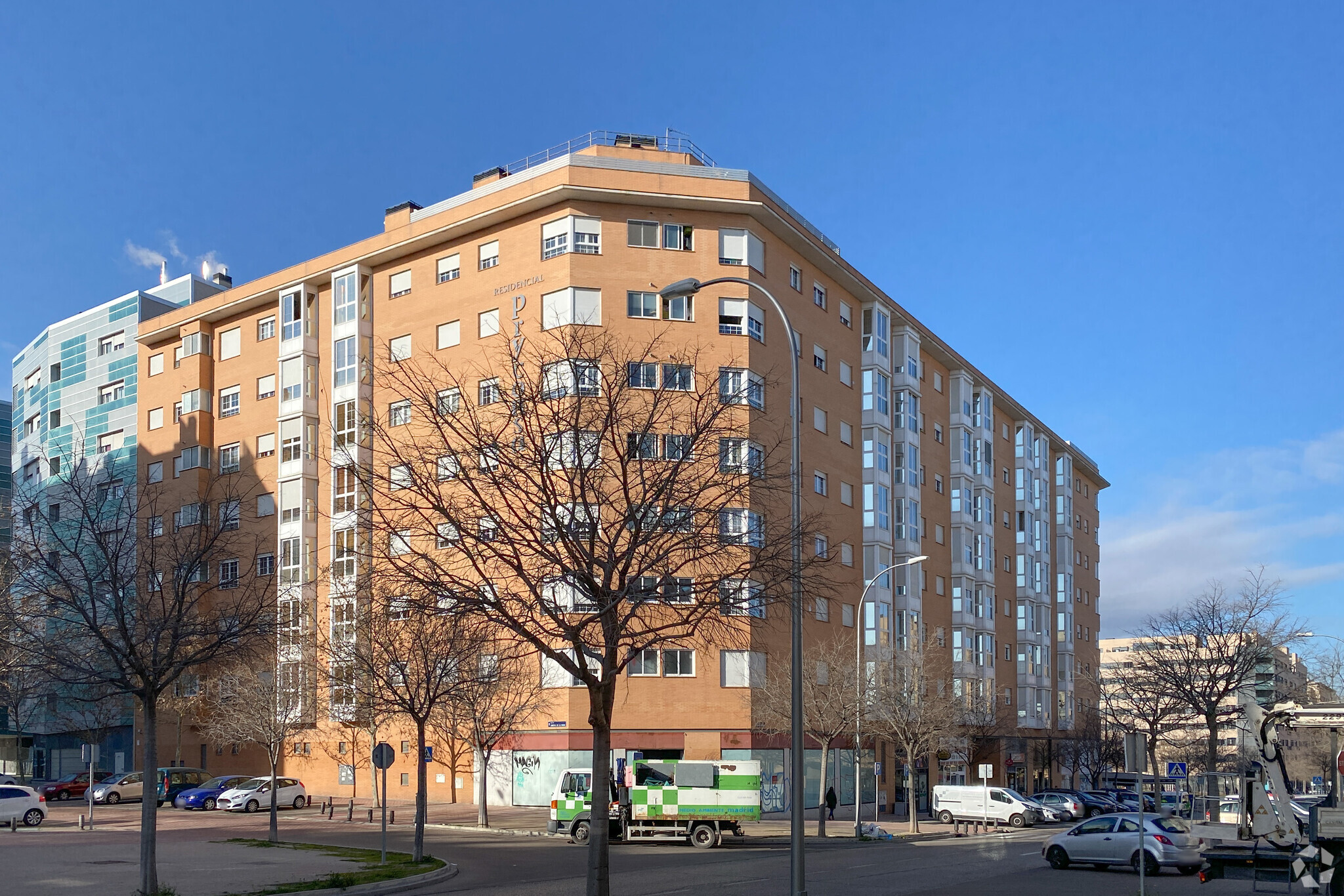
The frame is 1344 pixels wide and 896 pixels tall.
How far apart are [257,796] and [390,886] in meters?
29.2

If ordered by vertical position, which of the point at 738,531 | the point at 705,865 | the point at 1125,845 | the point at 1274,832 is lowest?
the point at 705,865

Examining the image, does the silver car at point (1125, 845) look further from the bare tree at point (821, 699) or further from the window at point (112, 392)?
the window at point (112, 392)

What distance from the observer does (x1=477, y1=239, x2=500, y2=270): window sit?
57.5m

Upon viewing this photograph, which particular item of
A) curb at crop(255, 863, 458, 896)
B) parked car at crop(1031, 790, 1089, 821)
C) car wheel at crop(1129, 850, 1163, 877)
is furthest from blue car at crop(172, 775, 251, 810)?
car wheel at crop(1129, 850, 1163, 877)

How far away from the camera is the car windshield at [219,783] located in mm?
52344

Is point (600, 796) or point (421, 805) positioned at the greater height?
point (600, 796)

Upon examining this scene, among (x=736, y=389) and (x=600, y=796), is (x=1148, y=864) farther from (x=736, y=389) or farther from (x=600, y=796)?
(x=600, y=796)

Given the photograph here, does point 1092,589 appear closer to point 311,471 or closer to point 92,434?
point 311,471

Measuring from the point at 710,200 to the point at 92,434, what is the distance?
47.2m

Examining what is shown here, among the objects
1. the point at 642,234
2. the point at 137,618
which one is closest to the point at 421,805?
the point at 137,618

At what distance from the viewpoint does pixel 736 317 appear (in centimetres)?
5544

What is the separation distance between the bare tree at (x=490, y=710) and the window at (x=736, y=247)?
20.0 metres

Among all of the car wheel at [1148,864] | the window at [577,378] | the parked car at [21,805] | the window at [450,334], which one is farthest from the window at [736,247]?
the window at [577,378]

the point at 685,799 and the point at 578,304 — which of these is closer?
the point at 685,799
